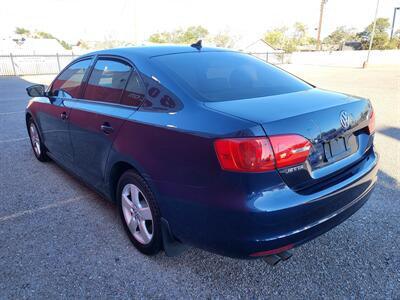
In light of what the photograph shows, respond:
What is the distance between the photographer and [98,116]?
2791 millimetres

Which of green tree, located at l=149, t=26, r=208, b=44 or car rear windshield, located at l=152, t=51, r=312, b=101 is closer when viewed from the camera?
car rear windshield, located at l=152, t=51, r=312, b=101

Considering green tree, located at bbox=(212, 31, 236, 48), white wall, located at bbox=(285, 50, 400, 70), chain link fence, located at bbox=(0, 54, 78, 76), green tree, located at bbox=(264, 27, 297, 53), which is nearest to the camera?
chain link fence, located at bbox=(0, 54, 78, 76)

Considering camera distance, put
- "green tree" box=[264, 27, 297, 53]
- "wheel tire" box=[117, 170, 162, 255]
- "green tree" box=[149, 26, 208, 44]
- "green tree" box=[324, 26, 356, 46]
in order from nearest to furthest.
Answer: "wheel tire" box=[117, 170, 162, 255] < "green tree" box=[264, 27, 297, 53] < "green tree" box=[149, 26, 208, 44] < "green tree" box=[324, 26, 356, 46]

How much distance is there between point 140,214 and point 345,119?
1.66 m

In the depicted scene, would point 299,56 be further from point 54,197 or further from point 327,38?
point 327,38

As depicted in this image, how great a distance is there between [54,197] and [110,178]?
1234mm

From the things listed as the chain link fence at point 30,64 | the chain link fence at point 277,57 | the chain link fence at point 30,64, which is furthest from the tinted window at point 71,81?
the chain link fence at point 277,57

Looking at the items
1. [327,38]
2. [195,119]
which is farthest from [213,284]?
[327,38]

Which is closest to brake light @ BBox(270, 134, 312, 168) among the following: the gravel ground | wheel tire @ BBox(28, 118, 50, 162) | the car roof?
the gravel ground

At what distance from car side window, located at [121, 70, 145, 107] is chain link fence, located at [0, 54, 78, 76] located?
22.7 metres

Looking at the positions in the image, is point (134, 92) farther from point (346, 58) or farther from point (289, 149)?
point (346, 58)

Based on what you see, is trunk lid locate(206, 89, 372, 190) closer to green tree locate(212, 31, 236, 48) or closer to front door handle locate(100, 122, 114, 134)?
front door handle locate(100, 122, 114, 134)

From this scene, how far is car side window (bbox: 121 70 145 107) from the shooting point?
242 centimetres

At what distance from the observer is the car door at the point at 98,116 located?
263cm
